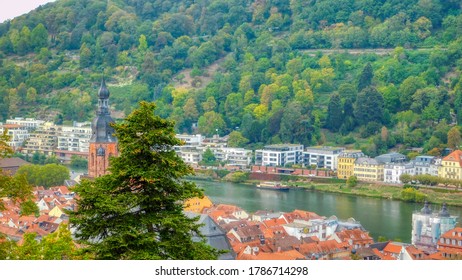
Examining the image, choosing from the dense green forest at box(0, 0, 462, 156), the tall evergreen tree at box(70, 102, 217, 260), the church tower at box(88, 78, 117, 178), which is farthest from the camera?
the dense green forest at box(0, 0, 462, 156)

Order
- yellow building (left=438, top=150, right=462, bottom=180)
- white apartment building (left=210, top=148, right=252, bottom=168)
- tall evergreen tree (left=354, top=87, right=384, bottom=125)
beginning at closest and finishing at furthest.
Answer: yellow building (left=438, top=150, right=462, bottom=180)
white apartment building (left=210, top=148, right=252, bottom=168)
tall evergreen tree (left=354, top=87, right=384, bottom=125)

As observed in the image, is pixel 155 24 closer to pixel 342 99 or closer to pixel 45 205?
pixel 342 99

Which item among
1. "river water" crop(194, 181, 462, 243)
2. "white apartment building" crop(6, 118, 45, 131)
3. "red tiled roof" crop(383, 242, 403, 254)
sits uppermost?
"white apartment building" crop(6, 118, 45, 131)

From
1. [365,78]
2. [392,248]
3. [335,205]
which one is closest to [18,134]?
[365,78]

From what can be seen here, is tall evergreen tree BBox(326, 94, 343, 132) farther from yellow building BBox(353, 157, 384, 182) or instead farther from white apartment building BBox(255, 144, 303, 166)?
yellow building BBox(353, 157, 384, 182)

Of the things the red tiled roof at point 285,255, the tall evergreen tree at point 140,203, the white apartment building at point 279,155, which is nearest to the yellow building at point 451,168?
the white apartment building at point 279,155

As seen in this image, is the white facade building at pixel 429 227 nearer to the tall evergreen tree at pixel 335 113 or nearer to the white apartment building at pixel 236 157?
the white apartment building at pixel 236 157

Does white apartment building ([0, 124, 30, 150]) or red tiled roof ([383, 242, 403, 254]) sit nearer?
red tiled roof ([383, 242, 403, 254])

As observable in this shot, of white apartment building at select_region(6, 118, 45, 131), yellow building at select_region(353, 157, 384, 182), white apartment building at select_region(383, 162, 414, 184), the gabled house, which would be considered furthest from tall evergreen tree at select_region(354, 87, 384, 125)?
the gabled house
